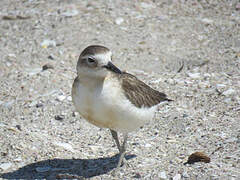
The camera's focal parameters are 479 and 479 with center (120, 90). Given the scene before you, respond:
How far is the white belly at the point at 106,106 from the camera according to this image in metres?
5.12

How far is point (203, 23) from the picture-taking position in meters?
10.7

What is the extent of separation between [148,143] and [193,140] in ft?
2.03

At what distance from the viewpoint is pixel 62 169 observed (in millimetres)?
5797

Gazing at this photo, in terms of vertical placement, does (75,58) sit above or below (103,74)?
below

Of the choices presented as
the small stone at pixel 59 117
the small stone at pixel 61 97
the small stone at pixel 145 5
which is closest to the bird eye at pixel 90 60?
the small stone at pixel 59 117

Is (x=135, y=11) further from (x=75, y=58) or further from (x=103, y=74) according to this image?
(x=103, y=74)

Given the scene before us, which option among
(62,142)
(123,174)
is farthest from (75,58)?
(123,174)

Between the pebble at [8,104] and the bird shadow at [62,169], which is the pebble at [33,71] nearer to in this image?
the pebble at [8,104]

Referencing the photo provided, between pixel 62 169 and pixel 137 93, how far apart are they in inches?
51.2

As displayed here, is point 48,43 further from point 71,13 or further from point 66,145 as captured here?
point 66,145

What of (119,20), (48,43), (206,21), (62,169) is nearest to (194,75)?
(206,21)

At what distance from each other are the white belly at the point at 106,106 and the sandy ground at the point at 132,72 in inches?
28.6

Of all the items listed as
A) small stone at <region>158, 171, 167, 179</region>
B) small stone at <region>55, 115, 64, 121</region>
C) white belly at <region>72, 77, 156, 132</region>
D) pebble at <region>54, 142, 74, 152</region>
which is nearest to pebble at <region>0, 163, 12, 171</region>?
pebble at <region>54, 142, 74, 152</region>

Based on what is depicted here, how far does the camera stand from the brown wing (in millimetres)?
5447
